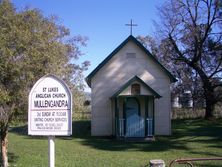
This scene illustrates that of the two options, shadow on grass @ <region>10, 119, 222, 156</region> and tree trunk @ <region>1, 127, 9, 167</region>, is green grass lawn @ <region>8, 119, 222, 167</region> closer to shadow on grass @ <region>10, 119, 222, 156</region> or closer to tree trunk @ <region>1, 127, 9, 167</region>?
shadow on grass @ <region>10, 119, 222, 156</region>

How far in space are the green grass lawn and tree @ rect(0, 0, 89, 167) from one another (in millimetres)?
3307

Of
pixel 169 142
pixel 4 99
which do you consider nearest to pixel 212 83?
pixel 169 142

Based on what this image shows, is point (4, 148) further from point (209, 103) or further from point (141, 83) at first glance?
point (209, 103)

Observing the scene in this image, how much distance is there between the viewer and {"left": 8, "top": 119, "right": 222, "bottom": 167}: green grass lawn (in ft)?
56.2

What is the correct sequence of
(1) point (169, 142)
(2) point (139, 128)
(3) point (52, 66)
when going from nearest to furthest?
(3) point (52, 66), (1) point (169, 142), (2) point (139, 128)

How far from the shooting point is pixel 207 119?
42.2 meters

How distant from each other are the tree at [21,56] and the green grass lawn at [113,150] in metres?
3.31

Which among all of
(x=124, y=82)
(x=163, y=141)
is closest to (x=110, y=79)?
(x=124, y=82)

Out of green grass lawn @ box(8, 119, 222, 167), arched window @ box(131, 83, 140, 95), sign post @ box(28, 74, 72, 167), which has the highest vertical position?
arched window @ box(131, 83, 140, 95)

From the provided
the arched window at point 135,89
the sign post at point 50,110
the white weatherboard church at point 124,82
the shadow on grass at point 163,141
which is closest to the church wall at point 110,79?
the white weatherboard church at point 124,82

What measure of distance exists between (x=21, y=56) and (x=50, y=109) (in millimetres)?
7280

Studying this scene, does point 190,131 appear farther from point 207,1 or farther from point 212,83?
point 207,1

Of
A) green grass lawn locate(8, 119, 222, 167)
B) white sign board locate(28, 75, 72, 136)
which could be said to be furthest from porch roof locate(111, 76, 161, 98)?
white sign board locate(28, 75, 72, 136)

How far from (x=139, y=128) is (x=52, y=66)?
14.2 m
